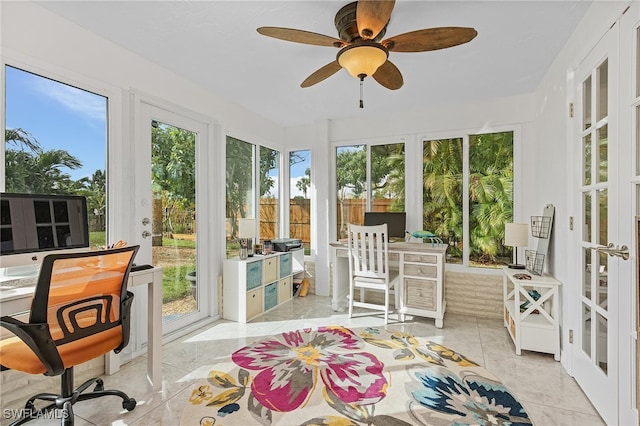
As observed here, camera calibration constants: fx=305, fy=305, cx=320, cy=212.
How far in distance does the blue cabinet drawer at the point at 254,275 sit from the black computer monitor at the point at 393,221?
60.0 inches

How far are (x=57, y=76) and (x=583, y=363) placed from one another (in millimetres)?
4021

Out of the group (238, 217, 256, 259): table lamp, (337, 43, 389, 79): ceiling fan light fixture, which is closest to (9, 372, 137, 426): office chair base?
(238, 217, 256, 259): table lamp

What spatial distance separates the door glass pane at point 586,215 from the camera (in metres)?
1.97

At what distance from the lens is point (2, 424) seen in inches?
66.2

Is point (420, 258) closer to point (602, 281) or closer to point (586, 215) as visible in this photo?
point (586, 215)

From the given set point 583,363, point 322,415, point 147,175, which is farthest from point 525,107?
point 147,175

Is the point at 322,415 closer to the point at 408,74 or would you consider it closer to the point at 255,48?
the point at 255,48

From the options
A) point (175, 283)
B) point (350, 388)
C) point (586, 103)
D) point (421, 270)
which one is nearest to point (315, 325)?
point (350, 388)

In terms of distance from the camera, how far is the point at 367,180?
4273 mm

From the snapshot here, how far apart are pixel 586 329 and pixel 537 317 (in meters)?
0.73

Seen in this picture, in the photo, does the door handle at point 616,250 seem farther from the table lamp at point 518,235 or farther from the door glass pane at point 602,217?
the table lamp at point 518,235

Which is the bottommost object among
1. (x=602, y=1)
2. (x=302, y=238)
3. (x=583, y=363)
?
(x=583, y=363)

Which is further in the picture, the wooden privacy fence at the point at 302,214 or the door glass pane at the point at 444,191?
the wooden privacy fence at the point at 302,214

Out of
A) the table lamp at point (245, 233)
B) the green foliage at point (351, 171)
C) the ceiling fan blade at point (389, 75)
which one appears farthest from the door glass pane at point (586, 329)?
the table lamp at point (245, 233)
